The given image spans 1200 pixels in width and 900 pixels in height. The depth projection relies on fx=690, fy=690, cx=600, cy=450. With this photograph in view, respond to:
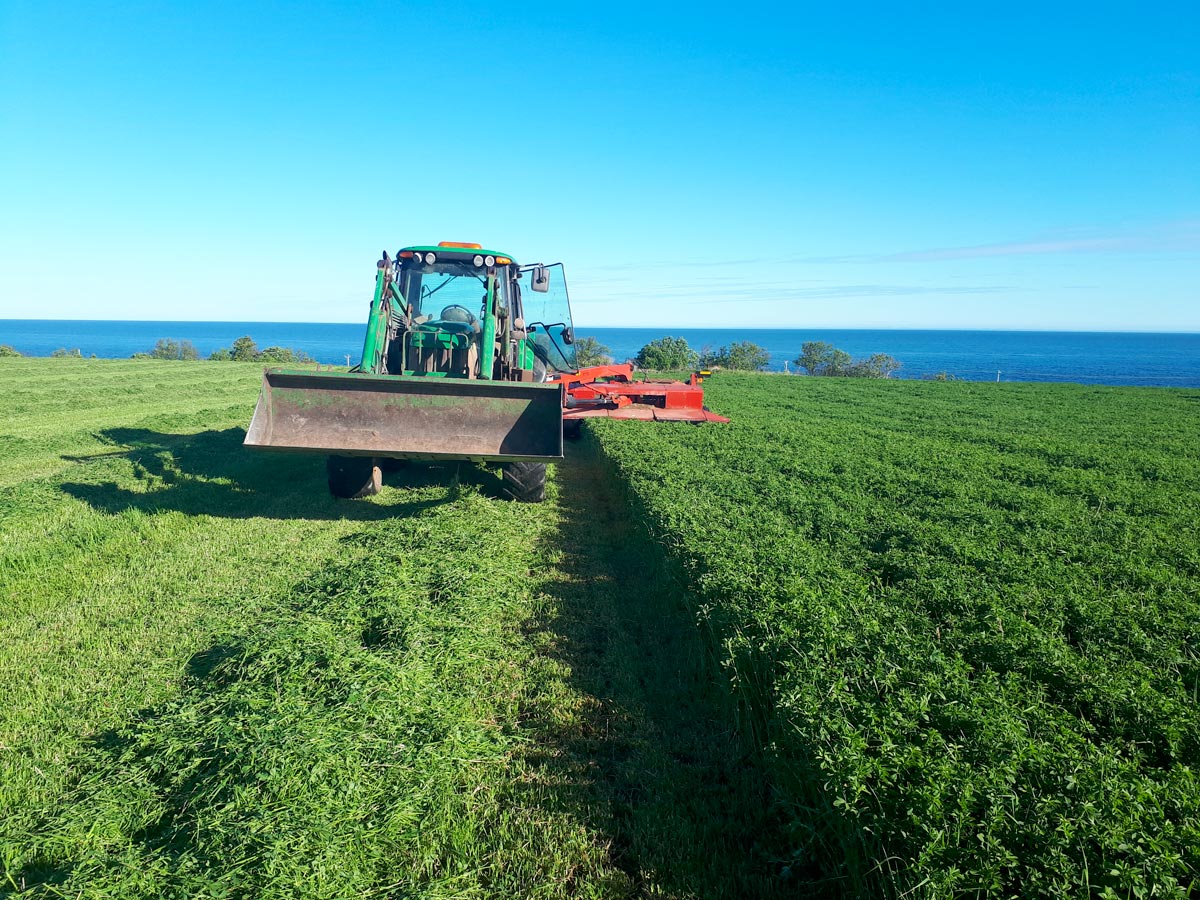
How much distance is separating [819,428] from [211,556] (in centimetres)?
1150

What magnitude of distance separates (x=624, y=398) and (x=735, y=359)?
109ft

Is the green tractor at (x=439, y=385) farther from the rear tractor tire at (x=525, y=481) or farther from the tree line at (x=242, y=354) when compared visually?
the tree line at (x=242, y=354)

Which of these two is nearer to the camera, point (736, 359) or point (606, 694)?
point (606, 694)

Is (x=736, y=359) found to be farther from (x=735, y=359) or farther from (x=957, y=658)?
(x=957, y=658)

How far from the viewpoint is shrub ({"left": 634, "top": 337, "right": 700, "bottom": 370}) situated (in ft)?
123

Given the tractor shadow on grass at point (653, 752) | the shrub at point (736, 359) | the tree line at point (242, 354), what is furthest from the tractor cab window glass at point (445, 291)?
the shrub at point (736, 359)

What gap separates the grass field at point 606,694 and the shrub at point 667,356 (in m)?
29.4

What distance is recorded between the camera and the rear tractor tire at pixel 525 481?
870cm

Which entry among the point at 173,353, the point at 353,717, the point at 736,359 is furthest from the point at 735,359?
the point at 353,717

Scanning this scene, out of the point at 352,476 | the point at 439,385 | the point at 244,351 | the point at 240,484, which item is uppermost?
the point at 244,351

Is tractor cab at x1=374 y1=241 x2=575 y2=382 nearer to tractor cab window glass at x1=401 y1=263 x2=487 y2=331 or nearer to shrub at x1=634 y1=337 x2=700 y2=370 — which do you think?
tractor cab window glass at x1=401 y1=263 x2=487 y2=331

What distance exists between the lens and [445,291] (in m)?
9.96

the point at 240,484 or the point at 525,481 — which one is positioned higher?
the point at 525,481

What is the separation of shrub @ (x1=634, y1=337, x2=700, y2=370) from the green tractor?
26552 millimetres
